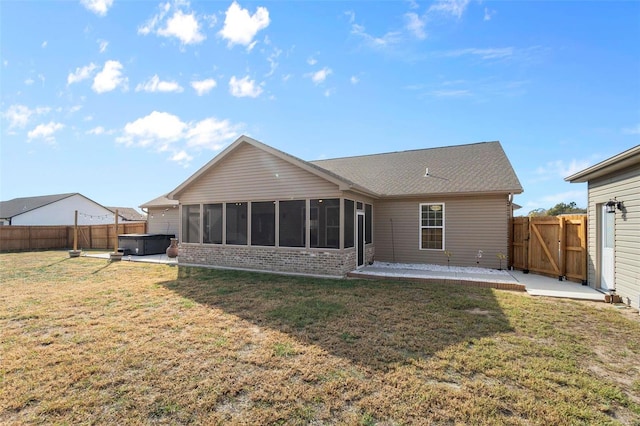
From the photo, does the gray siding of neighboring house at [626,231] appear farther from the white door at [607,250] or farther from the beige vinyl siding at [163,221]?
the beige vinyl siding at [163,221]

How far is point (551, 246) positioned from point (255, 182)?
957 cm

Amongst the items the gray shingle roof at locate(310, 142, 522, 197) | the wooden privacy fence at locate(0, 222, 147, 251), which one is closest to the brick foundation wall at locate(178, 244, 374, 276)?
the gray shingle roof at locate(310, 142, 522, 197)

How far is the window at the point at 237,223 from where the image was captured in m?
10.5

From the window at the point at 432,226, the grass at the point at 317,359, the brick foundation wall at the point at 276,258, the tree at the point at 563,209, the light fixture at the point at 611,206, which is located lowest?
the grass at the point at 317,359

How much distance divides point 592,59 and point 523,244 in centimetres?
607

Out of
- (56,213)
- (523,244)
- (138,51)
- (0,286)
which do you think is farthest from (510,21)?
(56,213)

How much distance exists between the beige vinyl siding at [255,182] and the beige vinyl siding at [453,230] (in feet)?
11.9

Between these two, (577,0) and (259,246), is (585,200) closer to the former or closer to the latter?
(577,0)

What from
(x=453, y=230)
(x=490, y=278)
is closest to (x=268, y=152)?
(x=453, y=230)

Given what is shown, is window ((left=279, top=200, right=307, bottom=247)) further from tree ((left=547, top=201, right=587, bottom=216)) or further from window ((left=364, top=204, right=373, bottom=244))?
tree ((left=547, top=201, right=587, bottom=216))

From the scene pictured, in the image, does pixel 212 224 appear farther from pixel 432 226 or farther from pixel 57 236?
pixel 57 236

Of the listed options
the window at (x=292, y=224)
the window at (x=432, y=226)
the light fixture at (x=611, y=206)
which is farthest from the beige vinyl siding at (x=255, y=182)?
the light fixture at (x=611, y=206)

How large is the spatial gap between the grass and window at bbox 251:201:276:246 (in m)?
3.47

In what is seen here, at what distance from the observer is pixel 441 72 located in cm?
1073
